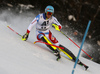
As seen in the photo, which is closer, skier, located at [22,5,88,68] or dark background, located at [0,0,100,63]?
skier, located at [22,5,88,68]

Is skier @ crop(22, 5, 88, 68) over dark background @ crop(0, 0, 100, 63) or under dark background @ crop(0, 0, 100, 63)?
under

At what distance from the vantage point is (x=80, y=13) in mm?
9141

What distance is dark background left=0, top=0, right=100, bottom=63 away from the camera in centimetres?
→ 866

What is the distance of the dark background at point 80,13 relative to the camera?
28.4ft

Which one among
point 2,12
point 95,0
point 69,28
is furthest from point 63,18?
point 2,12

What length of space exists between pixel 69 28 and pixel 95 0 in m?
2.43

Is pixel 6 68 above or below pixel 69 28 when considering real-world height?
below

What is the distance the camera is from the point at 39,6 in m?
8.48

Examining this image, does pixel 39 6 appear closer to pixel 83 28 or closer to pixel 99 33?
pixel 83 28

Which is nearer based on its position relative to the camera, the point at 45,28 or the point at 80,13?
the point at 45,28

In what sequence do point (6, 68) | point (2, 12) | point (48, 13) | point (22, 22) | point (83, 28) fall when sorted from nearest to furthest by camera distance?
point (6, 68) < point (48, 13) < point (22, 22) < point (2, 12) < point (83, 28)

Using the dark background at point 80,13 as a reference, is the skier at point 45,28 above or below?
below

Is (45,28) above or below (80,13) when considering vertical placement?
below

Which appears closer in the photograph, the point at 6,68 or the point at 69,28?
the point at 6,68
